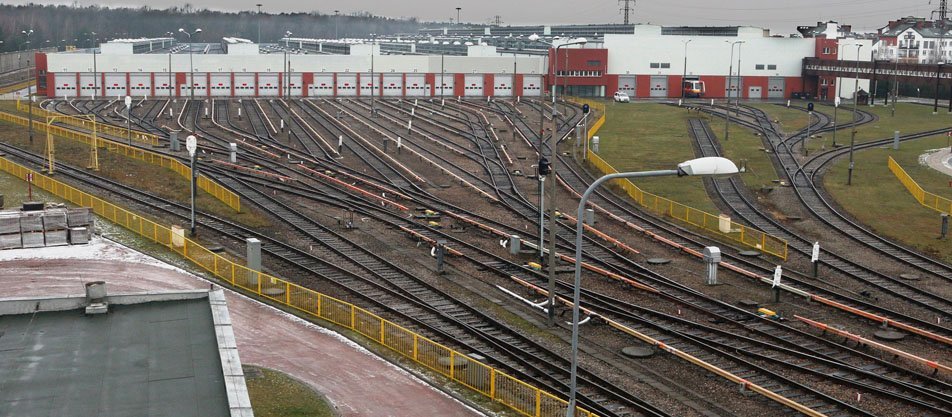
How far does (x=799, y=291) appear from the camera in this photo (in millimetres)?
35781

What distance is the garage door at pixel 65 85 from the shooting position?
352 feet

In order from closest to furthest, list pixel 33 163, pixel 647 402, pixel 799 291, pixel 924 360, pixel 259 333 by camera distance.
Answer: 1. pixel 647 402
2. pixel 924 360
3. pixel 259 333
4. pixel 799 291
5. pixel 33 163

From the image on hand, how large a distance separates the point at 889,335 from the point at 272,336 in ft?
60.0

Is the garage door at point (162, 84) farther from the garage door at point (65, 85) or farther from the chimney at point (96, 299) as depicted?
the chimney at point (96, 299)

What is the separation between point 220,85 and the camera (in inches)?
4473

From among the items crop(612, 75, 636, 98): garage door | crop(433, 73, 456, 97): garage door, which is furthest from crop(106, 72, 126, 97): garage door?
crop(612, 75, 636, 98): garage door

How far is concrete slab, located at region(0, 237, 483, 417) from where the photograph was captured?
998 inches

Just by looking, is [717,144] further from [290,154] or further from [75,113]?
[75,113]

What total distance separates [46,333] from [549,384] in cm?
1235

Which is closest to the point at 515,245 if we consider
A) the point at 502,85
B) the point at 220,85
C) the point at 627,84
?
the point at 220,85

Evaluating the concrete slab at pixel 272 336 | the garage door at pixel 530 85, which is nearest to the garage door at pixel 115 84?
the garage door at pixel 530 85

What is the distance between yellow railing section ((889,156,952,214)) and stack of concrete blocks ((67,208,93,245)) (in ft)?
127

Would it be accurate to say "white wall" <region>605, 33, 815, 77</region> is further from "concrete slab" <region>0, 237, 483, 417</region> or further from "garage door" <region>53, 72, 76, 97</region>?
"concrete slab" <region>0, 237, 483, 417</region>

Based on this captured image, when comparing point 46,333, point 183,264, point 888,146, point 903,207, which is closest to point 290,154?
point 183,264
